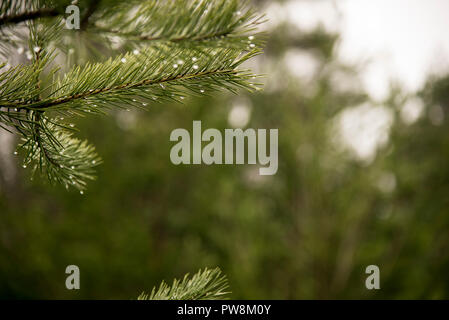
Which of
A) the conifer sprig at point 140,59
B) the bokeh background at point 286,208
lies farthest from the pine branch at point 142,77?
the bokeh background at point 286,208

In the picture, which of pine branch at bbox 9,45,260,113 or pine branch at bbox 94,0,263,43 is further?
pine branch at bbox 9,45,260,113

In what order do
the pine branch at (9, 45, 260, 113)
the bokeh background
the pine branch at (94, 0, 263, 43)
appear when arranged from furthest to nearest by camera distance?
the bokeh background < the pine branch at (9, 45, 260, 113) < the pine branch at (94, 0, 263, 43)

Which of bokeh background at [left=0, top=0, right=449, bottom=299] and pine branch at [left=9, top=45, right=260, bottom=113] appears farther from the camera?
bokeh background at [left=0, top=0, right=449, bottom=299]

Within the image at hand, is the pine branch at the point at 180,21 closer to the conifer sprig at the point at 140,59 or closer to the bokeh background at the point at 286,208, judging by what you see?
the conifer sprig at the point at 140,59

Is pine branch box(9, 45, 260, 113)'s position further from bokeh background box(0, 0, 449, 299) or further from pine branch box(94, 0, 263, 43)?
bokeh background box(0, 0, 449, 299)

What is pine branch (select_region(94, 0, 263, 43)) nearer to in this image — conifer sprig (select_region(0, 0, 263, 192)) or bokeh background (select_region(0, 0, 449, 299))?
conifer sprig (select_region(0, 0, 263, 192))

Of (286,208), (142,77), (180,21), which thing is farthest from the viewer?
Answer: (286,208)

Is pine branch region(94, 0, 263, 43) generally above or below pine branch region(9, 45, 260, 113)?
above

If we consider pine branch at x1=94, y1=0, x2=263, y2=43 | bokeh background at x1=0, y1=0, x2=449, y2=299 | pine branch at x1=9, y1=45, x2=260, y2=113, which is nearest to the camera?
pine branch at x1=94, y1=0, x2=263, y2=43

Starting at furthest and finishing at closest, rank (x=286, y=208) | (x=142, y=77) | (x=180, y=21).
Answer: (x=286, y=208)
(x=142, y=77)
(x=180, y=21)

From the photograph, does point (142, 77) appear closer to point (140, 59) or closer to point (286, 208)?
point (140, 59)

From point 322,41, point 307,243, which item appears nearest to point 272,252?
point 307,243

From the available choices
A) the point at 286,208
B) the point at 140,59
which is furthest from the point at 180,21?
the point at 286,208

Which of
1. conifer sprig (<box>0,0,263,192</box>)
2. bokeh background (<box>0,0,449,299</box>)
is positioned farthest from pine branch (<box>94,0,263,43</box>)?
bokeh background (<box>0,0,449,299</box>)
